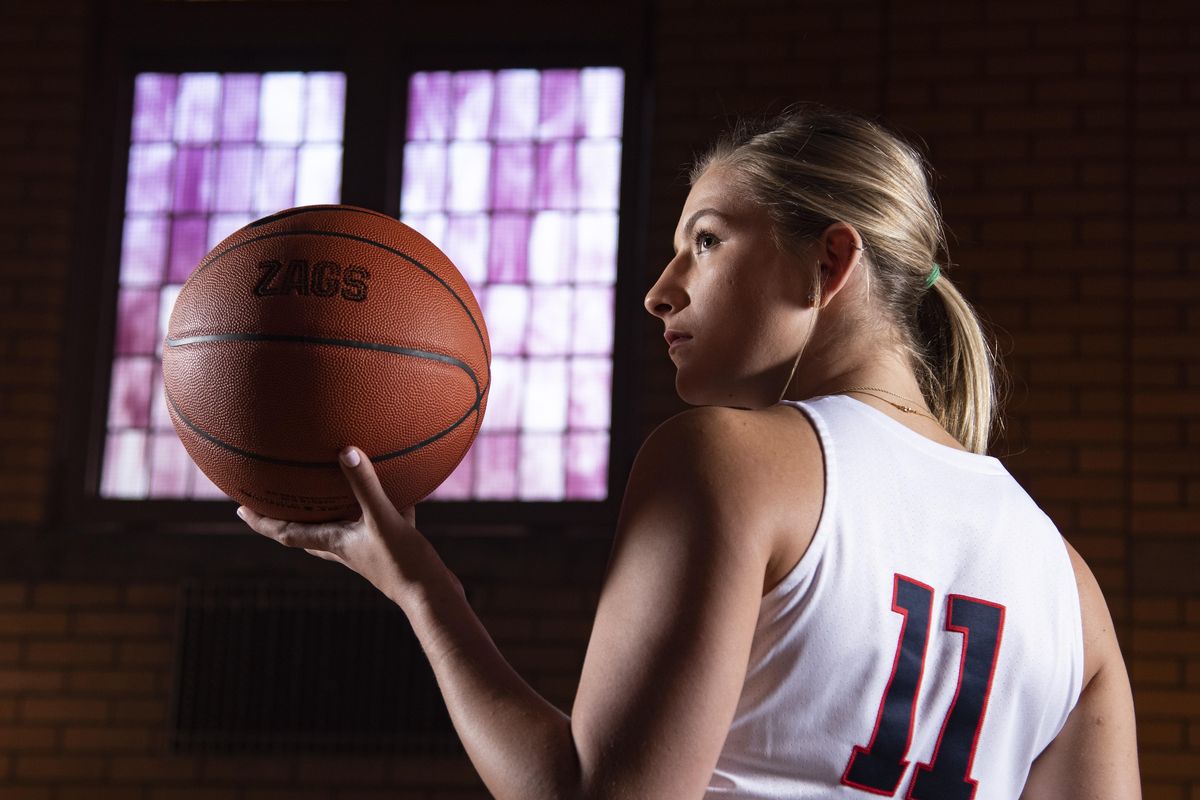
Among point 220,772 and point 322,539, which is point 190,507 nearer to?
point 220,772

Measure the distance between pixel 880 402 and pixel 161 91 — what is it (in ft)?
13.1

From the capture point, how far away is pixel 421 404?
4.34 ft

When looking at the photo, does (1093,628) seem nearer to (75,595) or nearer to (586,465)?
(586,465)

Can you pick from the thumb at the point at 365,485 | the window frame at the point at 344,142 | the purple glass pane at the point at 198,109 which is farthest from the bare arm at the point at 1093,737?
the purple glass pane at the point at 198,109

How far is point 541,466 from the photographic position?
4.03 meters

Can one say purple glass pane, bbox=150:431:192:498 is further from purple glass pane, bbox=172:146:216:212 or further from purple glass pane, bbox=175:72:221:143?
purple glass pane, bbox=175:72:221:143

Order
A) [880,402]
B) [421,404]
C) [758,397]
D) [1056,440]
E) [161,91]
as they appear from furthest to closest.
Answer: [161,91] < [1056,440] < [421,404] < [758,397] < [880,402]

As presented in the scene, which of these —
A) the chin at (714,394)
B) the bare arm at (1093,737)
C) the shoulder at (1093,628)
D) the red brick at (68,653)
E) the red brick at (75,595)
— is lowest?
the red brick at (68,653)

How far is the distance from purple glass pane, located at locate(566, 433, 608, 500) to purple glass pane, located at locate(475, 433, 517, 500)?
0.19 m

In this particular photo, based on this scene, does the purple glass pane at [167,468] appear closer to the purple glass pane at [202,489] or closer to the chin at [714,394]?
the purple glass pane at [202,489]

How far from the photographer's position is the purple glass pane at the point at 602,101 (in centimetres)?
415

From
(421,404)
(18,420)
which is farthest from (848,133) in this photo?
(18,420)

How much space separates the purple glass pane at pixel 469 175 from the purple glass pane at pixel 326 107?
429 mm

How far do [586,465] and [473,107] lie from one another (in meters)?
1.35
